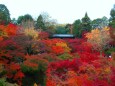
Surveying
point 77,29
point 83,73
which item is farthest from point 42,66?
point 77,29

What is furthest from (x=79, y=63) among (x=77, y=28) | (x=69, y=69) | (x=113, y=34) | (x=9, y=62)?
(x=77, y=28)

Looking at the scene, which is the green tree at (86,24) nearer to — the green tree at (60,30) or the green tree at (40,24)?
the green tree at (40,24)

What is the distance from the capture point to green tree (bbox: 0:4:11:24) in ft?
150

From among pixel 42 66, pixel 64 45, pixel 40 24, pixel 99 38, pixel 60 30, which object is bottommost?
pixel 42 66

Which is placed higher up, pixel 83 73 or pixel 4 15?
pixel 4 15

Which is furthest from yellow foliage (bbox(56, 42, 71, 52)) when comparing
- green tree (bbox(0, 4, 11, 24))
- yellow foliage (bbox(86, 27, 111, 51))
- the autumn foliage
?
green tree (bbox(0, 4, 11, 24))

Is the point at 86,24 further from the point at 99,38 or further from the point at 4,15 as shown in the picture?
the point at 4,15

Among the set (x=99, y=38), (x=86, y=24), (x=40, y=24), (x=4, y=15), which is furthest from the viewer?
(x=40, y=24)

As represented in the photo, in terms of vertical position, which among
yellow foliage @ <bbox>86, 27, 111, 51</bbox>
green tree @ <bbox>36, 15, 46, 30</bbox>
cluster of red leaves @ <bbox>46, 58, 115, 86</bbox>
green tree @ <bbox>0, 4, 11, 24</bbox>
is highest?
green tree @ <bbox>0, 4, 11, 24</bbox>

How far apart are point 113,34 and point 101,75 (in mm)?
24291

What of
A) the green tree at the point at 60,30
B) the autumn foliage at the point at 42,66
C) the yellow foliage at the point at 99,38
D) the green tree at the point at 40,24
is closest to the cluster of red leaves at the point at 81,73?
the autumn foliage at the point at 42,66

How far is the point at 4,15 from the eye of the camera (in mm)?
47281

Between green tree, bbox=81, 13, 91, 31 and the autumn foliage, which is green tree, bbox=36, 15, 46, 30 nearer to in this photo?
green tree, bbox=81, 13, 91, 31

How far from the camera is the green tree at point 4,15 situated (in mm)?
45688
